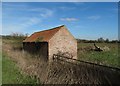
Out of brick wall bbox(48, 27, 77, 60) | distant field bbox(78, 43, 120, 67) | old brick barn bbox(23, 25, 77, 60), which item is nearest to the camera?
distant field bbox(78, 43, 120, 67)

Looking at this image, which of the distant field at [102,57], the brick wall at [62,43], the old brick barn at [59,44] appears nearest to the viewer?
the distant field at [102,57]

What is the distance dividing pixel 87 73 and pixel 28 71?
6.44 m

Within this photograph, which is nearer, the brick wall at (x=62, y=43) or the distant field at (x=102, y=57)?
the distant field at (x=102, y=57)

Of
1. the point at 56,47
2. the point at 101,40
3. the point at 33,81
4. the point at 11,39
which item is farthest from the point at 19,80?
the point at 101,40

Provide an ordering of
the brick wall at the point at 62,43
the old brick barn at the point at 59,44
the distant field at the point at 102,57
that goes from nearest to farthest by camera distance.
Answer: the distant field at the point at 102,57, the old brick barn at the point at 59,44, the brick wall at the point at 62,43

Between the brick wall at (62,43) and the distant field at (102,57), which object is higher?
the brick wall at (62,43)

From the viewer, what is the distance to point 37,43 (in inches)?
1227

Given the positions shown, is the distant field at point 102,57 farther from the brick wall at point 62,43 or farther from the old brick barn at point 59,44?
the old brick barn at point 59,44

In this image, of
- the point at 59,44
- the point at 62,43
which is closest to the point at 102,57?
the point at 62,43

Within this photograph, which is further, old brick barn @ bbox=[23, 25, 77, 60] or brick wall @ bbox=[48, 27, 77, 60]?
brick wall @ bbox=[48, 27, 77, 60]

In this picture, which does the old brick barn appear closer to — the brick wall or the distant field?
the brick wall

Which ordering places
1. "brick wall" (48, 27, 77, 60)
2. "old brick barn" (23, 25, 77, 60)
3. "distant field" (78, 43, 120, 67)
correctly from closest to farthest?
"distant field" (78, 43, 120, 67), "old brick barn" (23, 25, 77, 60), "brick wall" (48, 27, 77, 60)

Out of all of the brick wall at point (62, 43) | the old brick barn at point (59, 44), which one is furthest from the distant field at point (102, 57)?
the old brick barn at point (59, 44)

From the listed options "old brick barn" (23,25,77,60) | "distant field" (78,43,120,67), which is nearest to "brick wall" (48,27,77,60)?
"old brick barn" (23,25,77,60)
